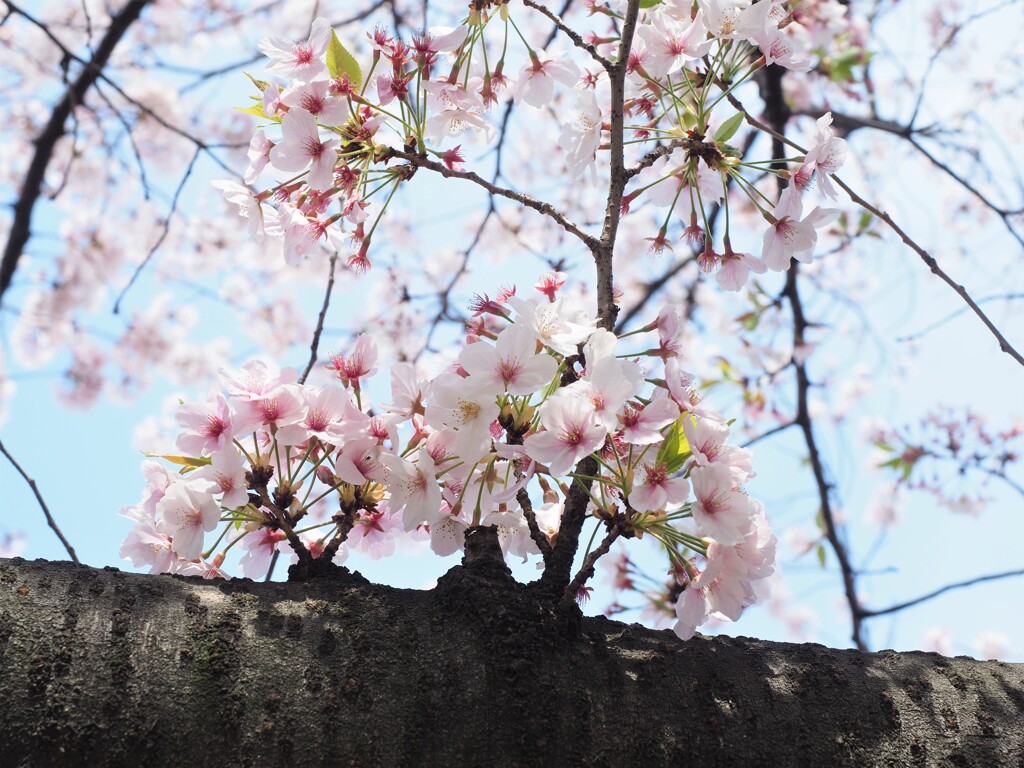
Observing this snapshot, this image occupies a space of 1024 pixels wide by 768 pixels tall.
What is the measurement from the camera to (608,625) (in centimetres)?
102

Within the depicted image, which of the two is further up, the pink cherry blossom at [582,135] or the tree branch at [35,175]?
the tree branch at [35,175]

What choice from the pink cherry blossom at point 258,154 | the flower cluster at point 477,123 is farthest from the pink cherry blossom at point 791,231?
the pink cherry blossom at point 258,154

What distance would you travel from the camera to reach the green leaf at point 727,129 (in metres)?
1.30

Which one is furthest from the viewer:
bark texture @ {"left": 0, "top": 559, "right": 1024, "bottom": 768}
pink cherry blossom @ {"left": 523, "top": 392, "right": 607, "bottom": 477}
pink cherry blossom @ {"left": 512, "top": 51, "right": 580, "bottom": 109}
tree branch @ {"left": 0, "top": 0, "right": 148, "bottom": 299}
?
tree branch @ {"left": 0, "top": 0, "right": 148, "bottom": 299}

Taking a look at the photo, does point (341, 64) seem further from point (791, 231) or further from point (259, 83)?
point (791, 231)

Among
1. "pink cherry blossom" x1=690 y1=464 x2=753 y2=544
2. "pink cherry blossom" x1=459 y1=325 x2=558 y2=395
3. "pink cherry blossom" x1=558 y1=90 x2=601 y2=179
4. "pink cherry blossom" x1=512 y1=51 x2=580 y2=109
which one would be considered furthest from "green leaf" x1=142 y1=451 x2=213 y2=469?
"pink cherry blossom" x1=512 y1=51 x2=580 y2=109

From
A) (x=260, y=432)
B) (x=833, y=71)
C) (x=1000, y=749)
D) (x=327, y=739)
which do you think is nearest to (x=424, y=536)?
(x=260, y=432)

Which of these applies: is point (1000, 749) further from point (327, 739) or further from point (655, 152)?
point (655, 152)

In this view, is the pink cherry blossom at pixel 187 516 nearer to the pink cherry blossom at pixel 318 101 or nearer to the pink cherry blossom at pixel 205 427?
the pink cherry blossom at pixel 205 427

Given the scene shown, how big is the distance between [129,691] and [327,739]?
0.63 ft

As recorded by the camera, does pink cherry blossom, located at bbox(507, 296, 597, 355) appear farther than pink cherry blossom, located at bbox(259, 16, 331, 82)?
No

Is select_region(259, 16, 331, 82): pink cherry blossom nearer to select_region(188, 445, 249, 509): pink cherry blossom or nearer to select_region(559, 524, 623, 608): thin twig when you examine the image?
select_region(188, 445, 249, 509): pink cherry blossom

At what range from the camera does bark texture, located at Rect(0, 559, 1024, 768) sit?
2.54ft

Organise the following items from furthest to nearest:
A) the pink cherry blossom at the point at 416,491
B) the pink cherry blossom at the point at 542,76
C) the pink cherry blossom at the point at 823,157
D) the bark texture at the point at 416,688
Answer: the pink cherry blossom at the point at 542,76
the pink cherry blossom at the point at 823,157
the pink cherry blossom at the point at 416,491
the bark texture at the point at 416,688
